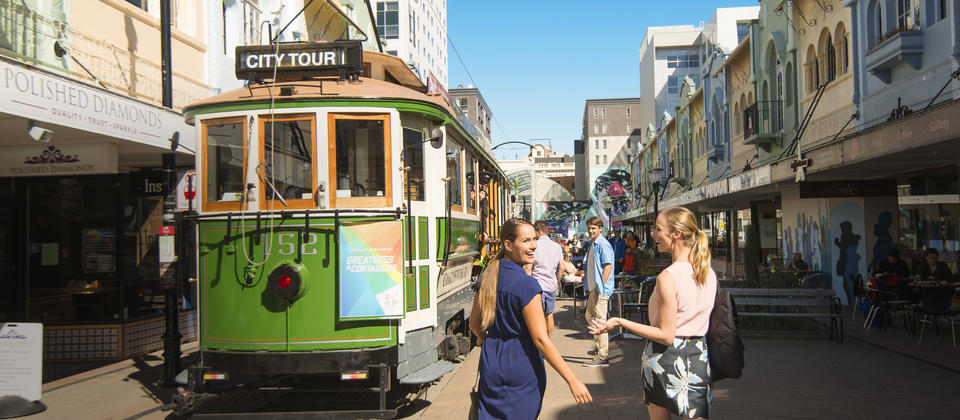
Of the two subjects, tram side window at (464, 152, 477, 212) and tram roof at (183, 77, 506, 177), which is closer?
tram roof at (183, 77, 506, 177)

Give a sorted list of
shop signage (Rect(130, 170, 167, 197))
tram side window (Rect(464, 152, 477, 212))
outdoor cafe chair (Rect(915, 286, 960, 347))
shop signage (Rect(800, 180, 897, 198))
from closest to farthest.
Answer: tram side window (Rect(464, 152, 477, 212))
shop signage (Rect(130, 170, 167, 197))
outdoor cafe chair (Rect(915, 286, 960, 347))
shop signage (Rect(800, 180, 897, 198))

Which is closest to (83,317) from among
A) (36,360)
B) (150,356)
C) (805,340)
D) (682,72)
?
(150,356)

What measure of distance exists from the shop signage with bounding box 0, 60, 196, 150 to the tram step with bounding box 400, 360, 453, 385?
173 inches

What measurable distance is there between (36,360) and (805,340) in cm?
953

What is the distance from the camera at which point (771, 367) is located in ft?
27.7

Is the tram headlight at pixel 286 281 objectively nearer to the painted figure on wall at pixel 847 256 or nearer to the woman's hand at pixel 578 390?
the woman's hand at pixel 578 390

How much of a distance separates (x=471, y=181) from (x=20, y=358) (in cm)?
523

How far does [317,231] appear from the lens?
627 centimetres

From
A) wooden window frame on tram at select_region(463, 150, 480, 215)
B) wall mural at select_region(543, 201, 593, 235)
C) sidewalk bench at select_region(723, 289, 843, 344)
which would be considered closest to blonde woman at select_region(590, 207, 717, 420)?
wooden window frame on tram at select_region(463, 150, 480, 215)

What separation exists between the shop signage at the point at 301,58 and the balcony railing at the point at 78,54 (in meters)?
3.04

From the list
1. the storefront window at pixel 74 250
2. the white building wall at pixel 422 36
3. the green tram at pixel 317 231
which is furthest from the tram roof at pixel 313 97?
the white building wall at pixel 422 36

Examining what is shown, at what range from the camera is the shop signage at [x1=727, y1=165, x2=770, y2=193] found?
546 inches

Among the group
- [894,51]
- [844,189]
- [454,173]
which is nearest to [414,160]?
[454,173]

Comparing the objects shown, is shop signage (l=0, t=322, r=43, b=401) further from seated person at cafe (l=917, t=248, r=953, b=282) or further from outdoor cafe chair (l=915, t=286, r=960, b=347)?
seated person at cafe (l=917, t=248, r=953, b=282)
